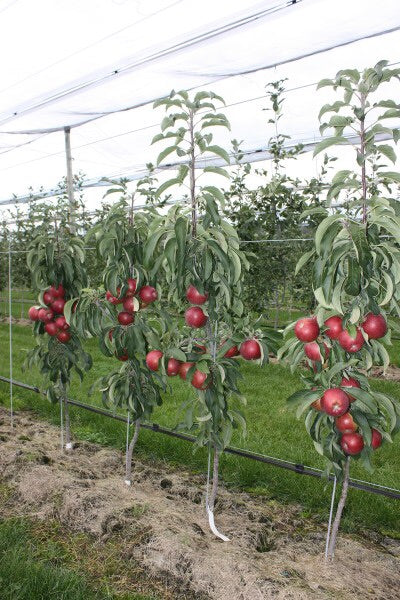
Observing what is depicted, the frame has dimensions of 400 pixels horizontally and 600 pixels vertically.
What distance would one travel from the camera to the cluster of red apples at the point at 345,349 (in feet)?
6.73

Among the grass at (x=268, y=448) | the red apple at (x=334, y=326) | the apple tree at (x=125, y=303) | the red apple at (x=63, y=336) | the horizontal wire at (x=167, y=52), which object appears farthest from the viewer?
the horizontal wire at (x=167, y=52)

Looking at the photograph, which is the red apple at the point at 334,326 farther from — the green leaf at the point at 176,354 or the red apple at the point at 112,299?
the red apple at the point at 112,299

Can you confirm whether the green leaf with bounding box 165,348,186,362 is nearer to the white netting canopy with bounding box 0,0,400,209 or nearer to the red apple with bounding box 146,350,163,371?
the red apple with bounding box 146,350,163,371

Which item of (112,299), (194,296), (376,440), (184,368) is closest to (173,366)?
(184,368)

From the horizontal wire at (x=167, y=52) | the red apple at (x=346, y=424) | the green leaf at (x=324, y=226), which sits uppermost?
the horizontal wire at (x=167, y=52)

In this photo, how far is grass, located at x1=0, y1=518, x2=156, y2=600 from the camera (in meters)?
2.24

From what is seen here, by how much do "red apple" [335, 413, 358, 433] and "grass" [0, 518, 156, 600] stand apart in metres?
1.06

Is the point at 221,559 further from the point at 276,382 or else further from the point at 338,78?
the point at 276,382

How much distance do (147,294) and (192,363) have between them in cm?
53

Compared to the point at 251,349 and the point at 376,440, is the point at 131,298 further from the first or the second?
the point at 376,440

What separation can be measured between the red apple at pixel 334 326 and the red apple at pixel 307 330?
5 centimetres

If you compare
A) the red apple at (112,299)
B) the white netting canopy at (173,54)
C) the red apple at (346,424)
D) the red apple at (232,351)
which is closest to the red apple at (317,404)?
the red apple at (346,424)

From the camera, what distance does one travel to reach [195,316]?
2.46 metres

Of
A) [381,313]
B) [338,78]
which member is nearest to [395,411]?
[381,313]
